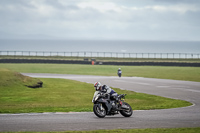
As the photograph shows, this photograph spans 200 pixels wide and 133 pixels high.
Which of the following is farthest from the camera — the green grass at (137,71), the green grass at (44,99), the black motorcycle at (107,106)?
the green grass at (137,71)

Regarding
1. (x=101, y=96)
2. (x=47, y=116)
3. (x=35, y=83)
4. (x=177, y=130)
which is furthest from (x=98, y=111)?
(x=35, y=83)

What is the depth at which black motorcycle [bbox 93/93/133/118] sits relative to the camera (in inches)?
662

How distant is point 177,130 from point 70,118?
497 cm

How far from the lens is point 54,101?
25750mm

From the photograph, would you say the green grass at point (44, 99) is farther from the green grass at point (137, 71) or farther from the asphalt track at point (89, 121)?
the green grass at point (137, 71)

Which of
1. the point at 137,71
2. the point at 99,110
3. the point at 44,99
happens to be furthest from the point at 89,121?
the point at 137,71

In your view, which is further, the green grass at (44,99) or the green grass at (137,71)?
the green grass at (137,71)

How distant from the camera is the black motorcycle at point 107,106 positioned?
55.2ft

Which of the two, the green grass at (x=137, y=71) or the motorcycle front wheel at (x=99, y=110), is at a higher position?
the motorcycle front wheel at (x=99, y=110)

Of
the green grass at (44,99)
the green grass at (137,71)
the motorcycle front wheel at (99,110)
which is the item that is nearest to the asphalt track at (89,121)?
the motorcycle front wheel at (99,110)

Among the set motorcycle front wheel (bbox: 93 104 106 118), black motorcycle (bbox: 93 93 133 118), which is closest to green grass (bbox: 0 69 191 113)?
black motorcycle (bbox: 93 93 133 118)

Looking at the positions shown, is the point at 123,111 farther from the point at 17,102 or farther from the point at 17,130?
the point at 17,102

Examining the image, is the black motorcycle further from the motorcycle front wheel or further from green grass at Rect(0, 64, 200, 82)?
green grass at Rect(0, 64, 200, 82)

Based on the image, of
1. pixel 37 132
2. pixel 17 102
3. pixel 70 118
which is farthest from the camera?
pixel 17 102
